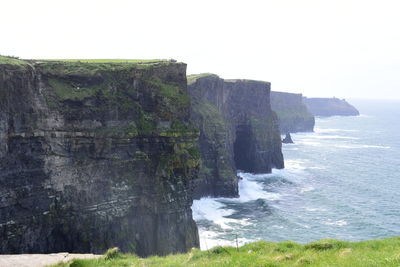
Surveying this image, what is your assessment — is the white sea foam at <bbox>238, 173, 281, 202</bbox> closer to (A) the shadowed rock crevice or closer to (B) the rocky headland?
(A) the shadowed rock crevice

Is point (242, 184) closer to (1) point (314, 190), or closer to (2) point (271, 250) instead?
(1) point (314, 190)

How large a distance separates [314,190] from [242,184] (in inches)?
603

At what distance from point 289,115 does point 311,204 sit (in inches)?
4965

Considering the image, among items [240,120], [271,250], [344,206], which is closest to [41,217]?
[271,250]

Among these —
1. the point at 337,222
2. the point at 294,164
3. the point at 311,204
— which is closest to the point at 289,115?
the point at 294,164

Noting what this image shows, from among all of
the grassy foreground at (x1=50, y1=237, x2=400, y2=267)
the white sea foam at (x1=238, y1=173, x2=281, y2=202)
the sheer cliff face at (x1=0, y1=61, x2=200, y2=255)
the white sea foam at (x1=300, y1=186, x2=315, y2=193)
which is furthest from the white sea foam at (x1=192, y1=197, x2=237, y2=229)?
the grassy foreground at (x1=50, y1=237, x2=400, y2=267)

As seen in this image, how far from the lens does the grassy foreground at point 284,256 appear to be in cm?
1619

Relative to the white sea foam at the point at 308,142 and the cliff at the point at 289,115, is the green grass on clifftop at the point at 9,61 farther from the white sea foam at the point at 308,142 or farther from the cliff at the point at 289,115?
the cliff at the point at 289,115

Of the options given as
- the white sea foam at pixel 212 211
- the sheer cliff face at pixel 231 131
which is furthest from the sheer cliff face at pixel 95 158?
the sheer cliff face at pixel 231 131

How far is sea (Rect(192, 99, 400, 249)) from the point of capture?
178ft

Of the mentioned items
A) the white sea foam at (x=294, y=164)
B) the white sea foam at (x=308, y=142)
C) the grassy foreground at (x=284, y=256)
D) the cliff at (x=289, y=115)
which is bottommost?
the white sea foam at (x=294, y=164)

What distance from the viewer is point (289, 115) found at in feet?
628

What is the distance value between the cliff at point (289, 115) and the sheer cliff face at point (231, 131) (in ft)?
261

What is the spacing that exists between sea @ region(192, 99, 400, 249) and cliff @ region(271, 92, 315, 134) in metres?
68.2
